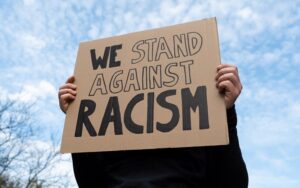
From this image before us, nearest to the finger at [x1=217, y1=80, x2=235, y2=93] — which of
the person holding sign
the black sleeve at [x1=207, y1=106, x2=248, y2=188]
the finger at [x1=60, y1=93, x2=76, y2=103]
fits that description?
the person holding sign

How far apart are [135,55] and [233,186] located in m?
0.69

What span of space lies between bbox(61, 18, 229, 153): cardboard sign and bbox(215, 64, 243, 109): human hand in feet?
0.09

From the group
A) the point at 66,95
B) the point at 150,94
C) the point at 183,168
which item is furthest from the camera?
the point at 66,95

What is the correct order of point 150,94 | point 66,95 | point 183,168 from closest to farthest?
point 183,168 → point 150,94 → point 66,95

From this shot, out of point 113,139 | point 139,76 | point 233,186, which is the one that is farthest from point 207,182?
point 139,76

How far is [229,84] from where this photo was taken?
4.49ft

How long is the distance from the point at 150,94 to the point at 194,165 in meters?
0.33

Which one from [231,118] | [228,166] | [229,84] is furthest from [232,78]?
[228,166]

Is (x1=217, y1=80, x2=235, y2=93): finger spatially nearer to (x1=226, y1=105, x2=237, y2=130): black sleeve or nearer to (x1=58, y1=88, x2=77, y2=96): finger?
(x1=226, y1=105, x2=237, y2=130): black sleeve

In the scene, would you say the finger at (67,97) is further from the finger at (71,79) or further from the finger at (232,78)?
the finger at (232,78)

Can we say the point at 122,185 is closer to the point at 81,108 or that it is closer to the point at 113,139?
the point at 113,139

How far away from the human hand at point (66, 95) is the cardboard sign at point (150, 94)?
0.02 metres

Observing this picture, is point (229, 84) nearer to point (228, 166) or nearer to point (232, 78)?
point (232, 78)

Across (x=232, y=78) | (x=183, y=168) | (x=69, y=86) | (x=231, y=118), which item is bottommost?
(x=183, y=168)
